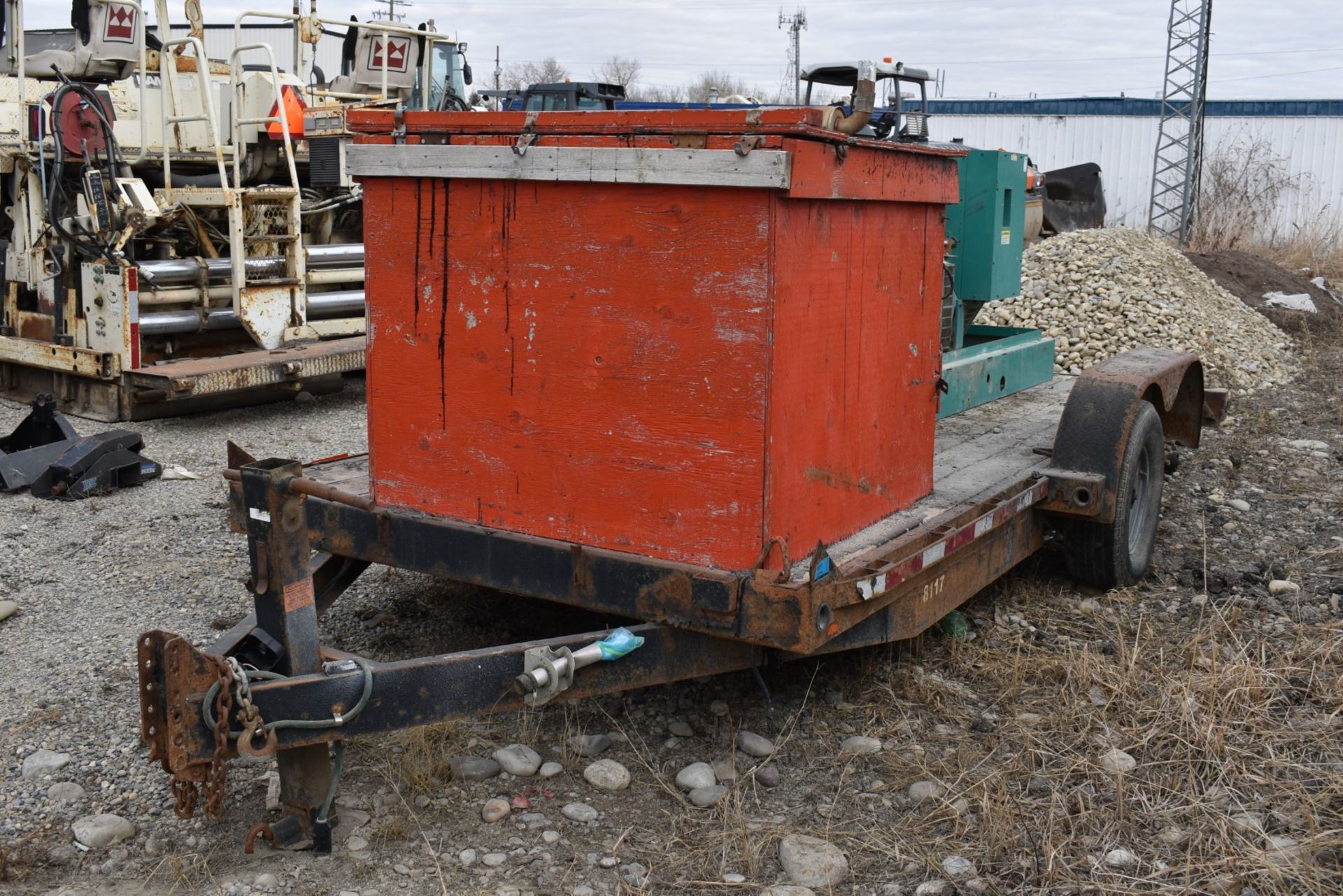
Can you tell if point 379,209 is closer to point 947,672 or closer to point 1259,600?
point 947,672

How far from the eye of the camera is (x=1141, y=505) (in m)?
5.43

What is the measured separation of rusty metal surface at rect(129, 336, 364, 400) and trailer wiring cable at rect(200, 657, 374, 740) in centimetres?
528

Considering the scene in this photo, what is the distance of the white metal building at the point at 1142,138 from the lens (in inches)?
1102

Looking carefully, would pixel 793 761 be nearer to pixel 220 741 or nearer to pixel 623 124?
pixel 220 741

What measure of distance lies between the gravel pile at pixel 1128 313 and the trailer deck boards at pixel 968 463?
432 cm

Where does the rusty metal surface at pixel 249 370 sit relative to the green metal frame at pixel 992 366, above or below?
below

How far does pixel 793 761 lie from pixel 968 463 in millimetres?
1743

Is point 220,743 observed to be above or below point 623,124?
below

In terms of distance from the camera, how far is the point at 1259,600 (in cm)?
521

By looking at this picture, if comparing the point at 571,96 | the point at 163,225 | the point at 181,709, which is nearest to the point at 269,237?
the point at 163,225

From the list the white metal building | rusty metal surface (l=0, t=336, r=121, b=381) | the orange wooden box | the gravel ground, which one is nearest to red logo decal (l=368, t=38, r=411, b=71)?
rusty metal surface (l=0, t=336, r=121, b=381)

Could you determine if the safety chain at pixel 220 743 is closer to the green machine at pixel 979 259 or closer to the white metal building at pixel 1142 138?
the green machine at pixel 979 259

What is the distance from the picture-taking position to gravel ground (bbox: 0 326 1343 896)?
126 inches

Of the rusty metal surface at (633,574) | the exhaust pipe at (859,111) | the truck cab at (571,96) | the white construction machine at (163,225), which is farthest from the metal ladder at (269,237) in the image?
the truck cab at (571,96)
